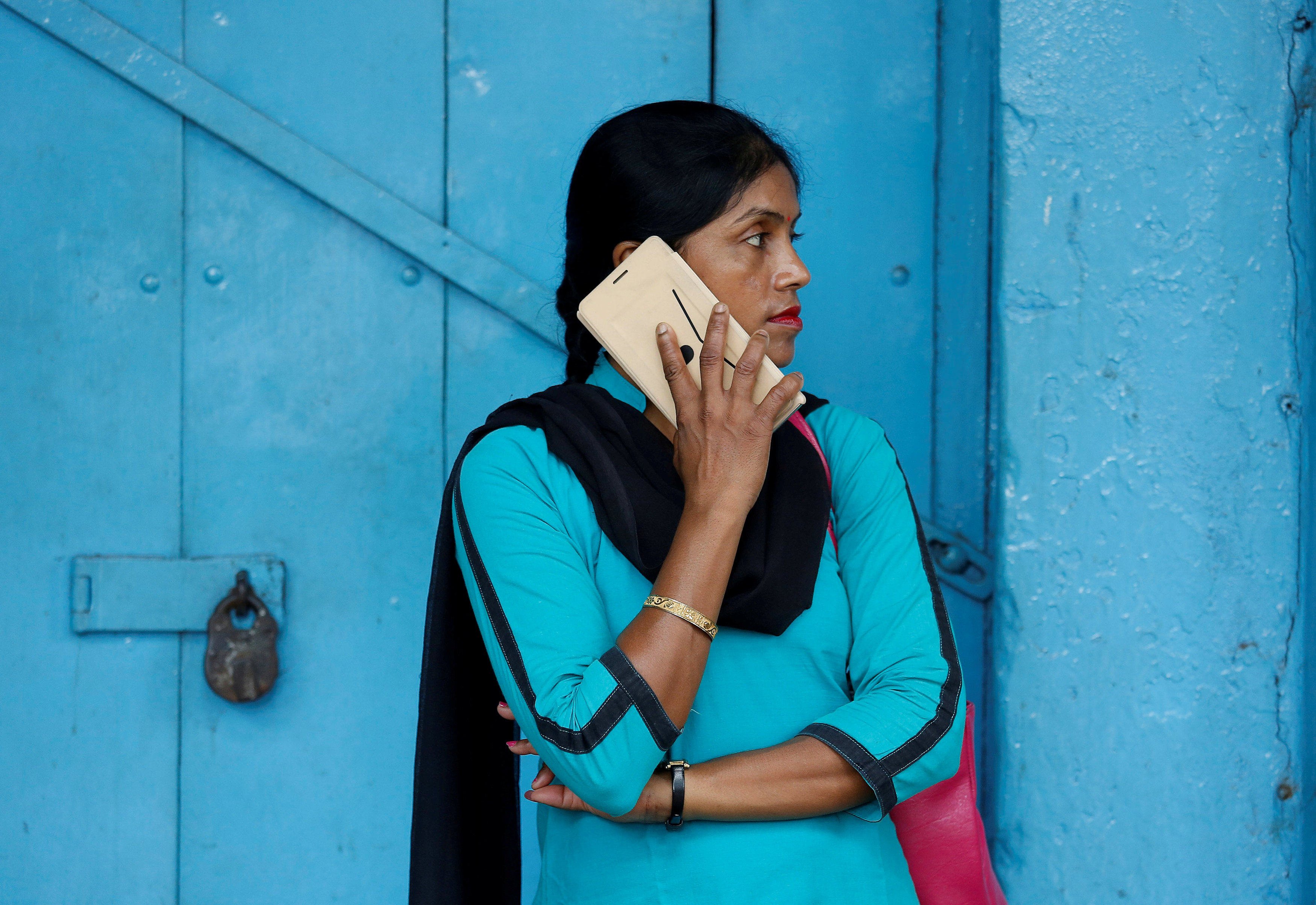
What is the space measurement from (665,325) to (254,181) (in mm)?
829

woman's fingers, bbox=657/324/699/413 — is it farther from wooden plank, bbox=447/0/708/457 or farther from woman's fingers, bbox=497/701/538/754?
wooden plank, bbox=447/0/708/457

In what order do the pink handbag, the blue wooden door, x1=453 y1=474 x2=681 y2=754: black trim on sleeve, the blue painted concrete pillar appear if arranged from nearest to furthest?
x1=453 y1=474 x2=681 y2=754: black trim on sleeve
the pink handbag
the blue painted concrete pillar
the blue wooden door

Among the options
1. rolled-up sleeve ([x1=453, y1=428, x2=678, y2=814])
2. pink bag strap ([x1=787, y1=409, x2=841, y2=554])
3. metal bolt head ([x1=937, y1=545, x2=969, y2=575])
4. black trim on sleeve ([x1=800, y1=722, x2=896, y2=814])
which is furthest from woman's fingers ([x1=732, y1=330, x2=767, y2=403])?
metal bolt head ([x1=937, y1=545, x2=969, y2=575])

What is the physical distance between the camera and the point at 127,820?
4.71 feet

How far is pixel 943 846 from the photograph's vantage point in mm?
1043

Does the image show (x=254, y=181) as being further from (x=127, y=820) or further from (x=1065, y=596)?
(x=1065, y=596)

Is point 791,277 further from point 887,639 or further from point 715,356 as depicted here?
point 887,639

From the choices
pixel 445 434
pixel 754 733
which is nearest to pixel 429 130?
pixel 445 434

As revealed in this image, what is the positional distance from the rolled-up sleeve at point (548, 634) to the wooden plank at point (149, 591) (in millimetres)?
619

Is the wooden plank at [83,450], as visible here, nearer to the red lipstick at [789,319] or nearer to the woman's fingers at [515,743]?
the woman's fingers at [515,743]

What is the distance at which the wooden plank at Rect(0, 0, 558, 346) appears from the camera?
1.41 meters

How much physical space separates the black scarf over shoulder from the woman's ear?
153mm

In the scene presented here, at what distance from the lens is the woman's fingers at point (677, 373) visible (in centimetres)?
96

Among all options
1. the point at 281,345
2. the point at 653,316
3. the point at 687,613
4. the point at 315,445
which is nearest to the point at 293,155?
the point at 281,345
